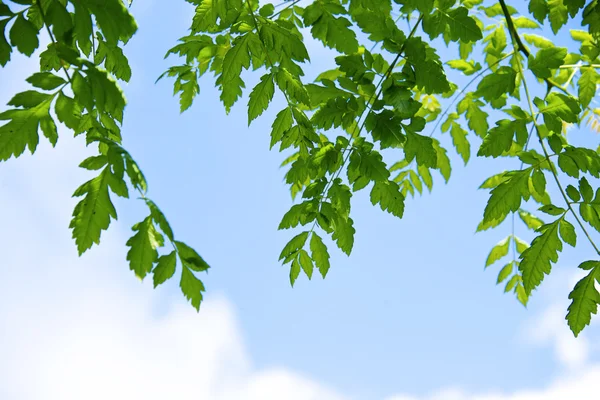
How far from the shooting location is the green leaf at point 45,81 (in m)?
1.52

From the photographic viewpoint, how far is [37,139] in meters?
1.60

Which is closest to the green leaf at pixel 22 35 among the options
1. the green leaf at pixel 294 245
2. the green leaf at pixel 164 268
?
the green leaf at pixel 164 268

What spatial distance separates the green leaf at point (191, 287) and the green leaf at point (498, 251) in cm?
282

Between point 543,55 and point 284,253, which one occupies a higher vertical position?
point 543,55

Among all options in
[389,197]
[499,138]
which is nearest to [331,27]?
[389,197]

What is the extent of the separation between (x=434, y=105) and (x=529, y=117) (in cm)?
142

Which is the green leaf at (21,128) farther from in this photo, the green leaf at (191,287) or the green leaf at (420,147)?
the green leaf at (420,147)

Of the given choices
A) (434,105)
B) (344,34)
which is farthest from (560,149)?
(434,105)

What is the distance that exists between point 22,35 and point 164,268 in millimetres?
735

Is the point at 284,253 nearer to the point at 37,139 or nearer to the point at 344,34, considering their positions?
the point at 344,34

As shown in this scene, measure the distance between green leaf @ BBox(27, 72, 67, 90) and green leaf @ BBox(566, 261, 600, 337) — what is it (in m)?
1.96

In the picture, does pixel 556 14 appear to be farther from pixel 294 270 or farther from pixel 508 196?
pixel 294 270

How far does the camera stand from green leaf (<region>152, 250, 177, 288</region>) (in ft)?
4.57

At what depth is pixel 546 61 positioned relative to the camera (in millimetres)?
2271
